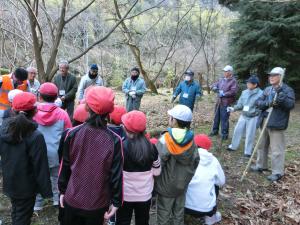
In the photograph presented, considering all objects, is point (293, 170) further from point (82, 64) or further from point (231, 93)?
point (82, 64)

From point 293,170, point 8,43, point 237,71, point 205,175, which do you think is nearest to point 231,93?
point 293,170

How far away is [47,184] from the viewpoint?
3.20 metres

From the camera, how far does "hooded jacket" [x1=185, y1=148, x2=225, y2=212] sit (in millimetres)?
4121

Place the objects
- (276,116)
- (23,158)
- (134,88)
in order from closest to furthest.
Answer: (23,158)
(276,116)
(134,88)

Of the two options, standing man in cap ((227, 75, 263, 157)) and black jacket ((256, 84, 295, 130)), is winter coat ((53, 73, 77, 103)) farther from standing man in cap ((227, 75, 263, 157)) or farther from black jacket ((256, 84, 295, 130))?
black jacket ((256, 84, 295, 130))

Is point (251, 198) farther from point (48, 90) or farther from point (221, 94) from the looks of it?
point (48, 90)

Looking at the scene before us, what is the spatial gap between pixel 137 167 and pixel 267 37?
39.3 feet

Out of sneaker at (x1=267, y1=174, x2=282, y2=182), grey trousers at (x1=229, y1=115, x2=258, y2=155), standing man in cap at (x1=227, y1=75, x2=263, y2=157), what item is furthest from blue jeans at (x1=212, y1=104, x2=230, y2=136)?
sneaker at (x1=267, y1=174, x2=282, y2=182)

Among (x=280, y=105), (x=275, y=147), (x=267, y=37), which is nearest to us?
(x=280, y=105)

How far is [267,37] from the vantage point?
1351 centimetres

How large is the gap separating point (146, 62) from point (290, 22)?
18.5 meters

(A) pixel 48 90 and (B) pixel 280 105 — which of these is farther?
(B) pixel 280 105

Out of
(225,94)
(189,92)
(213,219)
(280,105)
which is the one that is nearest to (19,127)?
(213,219)

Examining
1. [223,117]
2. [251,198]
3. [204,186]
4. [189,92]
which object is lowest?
[251,198]
